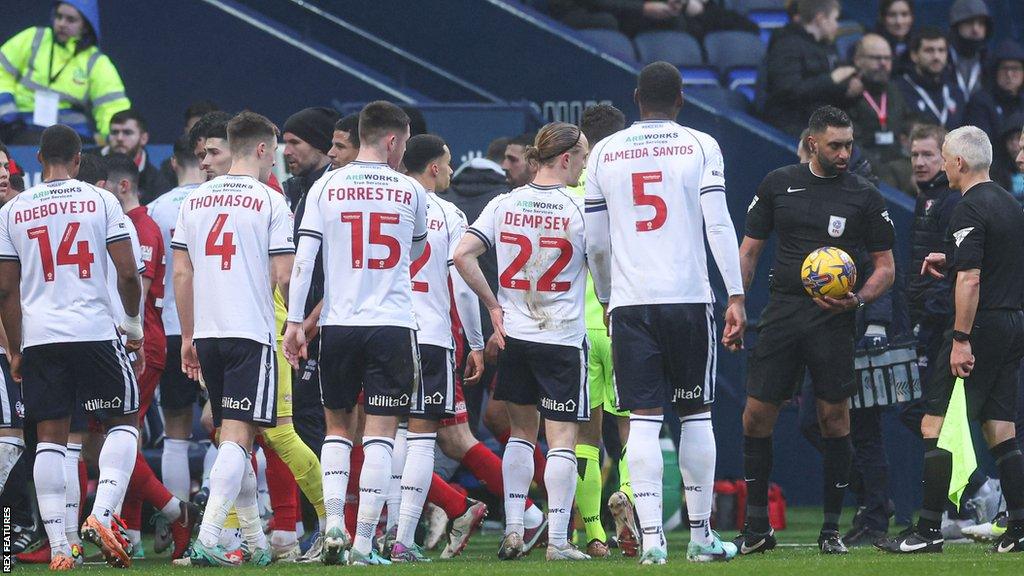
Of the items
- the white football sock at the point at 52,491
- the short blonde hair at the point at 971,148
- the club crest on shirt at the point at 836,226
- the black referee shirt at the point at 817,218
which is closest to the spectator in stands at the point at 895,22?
the short blonde hair at the point at 971,148

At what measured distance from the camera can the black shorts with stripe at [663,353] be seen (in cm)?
784

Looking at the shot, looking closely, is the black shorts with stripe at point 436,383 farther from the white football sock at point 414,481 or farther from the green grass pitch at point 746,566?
the green grass pitch at point 746,566

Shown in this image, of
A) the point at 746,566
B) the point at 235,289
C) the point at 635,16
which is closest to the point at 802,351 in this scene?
the point at 746,566

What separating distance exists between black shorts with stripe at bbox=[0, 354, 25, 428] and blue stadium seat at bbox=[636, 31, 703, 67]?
839cm

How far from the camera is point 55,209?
8.75 meters

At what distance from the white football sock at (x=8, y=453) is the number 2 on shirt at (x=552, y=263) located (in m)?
2.89

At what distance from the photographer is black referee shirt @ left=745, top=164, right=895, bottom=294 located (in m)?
8.88

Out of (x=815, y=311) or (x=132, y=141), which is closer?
(x=815, y=311)

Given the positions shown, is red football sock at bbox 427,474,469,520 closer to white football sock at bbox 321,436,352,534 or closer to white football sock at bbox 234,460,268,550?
white football sock at bbox 234,460,268,550

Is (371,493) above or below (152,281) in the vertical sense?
Result: below

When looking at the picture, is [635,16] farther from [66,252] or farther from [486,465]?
[66,252]

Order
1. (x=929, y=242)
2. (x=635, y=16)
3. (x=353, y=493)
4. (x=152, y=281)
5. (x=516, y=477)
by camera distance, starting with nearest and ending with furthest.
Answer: (x=516, y=477), (x=353, y=493), (x=152, y=281), (x=929, y=242), (x=635, y=16)

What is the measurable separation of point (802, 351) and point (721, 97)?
6.66m

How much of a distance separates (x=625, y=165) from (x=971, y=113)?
297 inches
